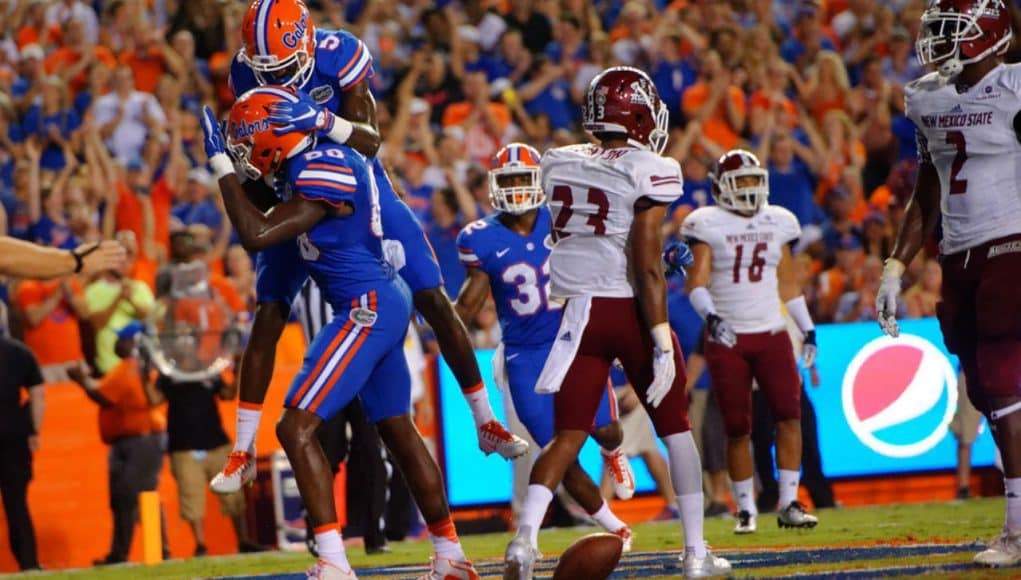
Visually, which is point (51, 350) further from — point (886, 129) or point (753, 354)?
point (886, 129)

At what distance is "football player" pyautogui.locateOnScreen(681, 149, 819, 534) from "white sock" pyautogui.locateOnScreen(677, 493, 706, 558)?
10.0ft

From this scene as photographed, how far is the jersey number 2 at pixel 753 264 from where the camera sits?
31.4 feet

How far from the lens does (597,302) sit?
6.27 metres

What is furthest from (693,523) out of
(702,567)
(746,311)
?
(746,311)

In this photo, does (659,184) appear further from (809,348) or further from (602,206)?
(809,348)

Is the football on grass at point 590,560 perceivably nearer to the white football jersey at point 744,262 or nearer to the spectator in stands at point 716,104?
the white football jersey at point 744,262

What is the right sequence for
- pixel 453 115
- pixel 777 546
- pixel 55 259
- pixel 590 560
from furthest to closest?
pixel 453 115 < pixel 777 546 < pixel 55 259 < pixel 590 560

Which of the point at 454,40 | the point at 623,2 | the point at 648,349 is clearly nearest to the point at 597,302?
the point at 648,349

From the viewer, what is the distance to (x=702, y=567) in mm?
6211

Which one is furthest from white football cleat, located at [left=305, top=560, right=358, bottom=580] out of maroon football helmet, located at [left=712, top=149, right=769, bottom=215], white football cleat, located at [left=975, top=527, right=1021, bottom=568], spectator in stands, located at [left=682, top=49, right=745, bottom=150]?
spectator in stands, located at [left=682, top=49, right=745, bottom=150]

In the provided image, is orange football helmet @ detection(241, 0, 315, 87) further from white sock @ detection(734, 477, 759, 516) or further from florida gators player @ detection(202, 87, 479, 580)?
white sock @ detection(734, 477, 759, 516)

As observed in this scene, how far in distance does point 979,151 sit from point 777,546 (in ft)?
7.87

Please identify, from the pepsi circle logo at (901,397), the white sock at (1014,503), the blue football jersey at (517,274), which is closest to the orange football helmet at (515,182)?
the blue football jersey at (517,274)

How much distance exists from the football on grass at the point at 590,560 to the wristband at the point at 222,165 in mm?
1887
